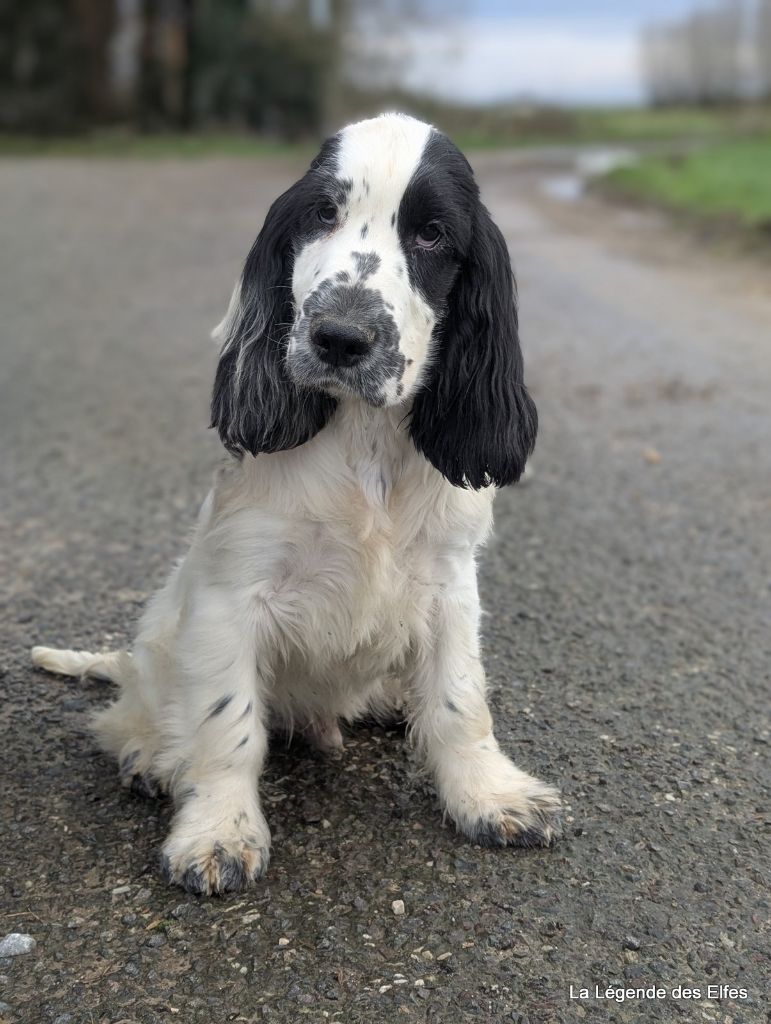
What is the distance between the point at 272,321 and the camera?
122 inches

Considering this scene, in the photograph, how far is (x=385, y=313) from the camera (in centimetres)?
285

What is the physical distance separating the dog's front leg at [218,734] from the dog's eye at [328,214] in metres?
1.02

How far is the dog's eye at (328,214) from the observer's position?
2988 millimetres

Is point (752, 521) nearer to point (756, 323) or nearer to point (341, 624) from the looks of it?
point (341, 624)

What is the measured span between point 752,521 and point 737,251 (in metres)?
9.95

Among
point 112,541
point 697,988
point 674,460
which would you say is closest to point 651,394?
point 674,460

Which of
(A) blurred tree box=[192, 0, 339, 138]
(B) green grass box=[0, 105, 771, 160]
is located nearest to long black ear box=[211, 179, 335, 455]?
(B) green grass box=[0, 105, 771, 160]

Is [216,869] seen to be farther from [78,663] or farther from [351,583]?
[78,663]

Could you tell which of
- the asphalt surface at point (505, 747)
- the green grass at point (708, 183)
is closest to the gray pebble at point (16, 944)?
the asphalt surface at point (505, 747)

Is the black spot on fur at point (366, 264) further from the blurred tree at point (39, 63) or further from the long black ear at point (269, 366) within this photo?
the blurred tree at point (39, 63)

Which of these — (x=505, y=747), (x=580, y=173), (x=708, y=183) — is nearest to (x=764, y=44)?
(x=580, y=173)

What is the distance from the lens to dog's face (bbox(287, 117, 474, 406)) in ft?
9.34

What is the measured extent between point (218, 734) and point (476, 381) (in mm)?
1176

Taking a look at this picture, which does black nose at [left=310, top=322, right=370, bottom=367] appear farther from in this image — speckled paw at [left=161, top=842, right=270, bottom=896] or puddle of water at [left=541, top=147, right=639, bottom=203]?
puddle of water at [left=541, top=147, right=639, bottom=203]
